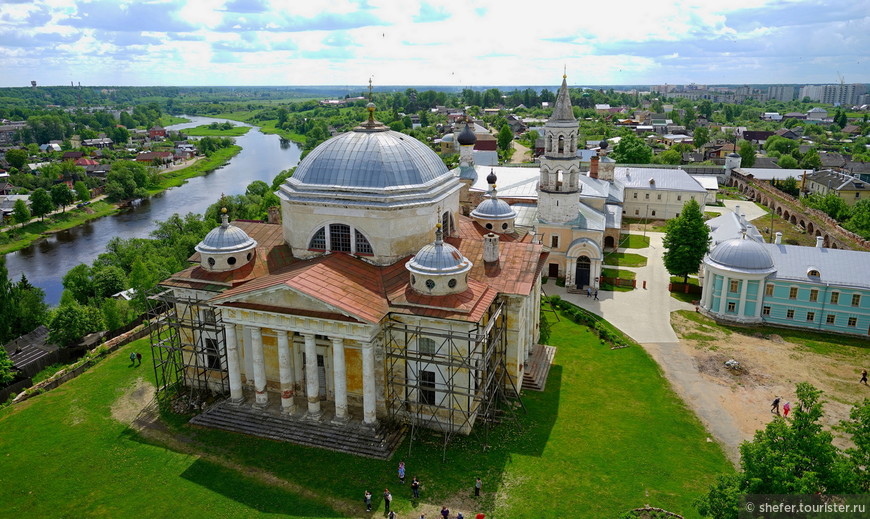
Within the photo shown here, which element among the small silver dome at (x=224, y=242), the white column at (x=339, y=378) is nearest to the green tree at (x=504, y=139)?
the small silver dome at (x=224, y=242)

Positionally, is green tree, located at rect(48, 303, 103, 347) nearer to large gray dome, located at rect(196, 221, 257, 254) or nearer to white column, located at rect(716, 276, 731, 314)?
large gray dome, located at rect(196, 221, 257, 254)

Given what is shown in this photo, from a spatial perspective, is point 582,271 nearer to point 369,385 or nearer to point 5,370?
point 369,385

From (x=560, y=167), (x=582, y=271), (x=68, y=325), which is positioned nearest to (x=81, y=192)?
(x=68, y=325)

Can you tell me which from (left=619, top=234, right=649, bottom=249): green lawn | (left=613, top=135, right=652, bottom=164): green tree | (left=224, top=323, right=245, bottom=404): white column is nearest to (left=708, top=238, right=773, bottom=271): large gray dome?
(left=619, top=234, right=649, bottom=249): green lawn

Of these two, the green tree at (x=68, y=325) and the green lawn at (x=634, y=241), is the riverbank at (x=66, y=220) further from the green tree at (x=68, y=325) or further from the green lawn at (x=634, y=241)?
the green lawn at (x=634, y=241)

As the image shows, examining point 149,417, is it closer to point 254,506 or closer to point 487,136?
point 254,506

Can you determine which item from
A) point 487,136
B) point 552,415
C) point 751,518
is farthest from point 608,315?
point 487,136
